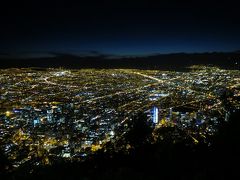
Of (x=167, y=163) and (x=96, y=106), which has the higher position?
(x=167, y=163)

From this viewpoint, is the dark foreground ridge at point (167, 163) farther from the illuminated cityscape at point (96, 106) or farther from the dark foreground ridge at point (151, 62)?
the dark foreground ridge at point (151, 62)

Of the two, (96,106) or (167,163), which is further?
(96,106)

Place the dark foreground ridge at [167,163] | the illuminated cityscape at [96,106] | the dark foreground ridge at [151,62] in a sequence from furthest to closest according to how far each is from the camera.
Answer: the dark foreground ridge at [151,62]
the illuminated cityscape at [96,106]
the dark foreground ridge at [167,163]

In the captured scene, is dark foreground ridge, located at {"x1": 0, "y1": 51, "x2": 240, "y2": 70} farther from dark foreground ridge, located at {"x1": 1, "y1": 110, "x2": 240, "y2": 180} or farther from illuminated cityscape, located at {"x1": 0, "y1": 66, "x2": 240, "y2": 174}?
dark foreground ridge, located at {"x1": 1, "y1": 110, "x2": 240, "y2": 180}

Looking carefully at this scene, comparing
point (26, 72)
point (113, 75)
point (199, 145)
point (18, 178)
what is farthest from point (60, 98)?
point (18, 178)

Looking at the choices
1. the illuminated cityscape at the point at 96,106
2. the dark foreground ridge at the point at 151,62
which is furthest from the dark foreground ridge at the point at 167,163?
the dark foreground ridge at the point at 151,62
